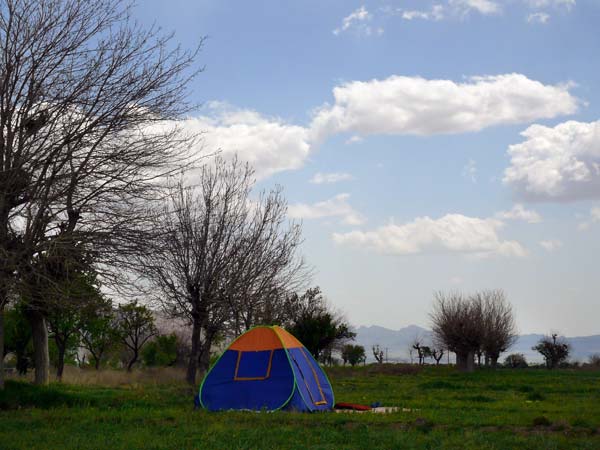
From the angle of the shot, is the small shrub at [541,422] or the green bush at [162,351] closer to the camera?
the small shrub at [541,422]

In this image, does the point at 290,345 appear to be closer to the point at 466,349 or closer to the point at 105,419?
the point at 105,419

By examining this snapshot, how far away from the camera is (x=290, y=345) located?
16.0m

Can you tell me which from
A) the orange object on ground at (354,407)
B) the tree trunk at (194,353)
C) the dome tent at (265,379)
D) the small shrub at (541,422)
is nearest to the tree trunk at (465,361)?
the tree trunk at (194,353)

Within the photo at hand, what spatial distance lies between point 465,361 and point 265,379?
34756mm

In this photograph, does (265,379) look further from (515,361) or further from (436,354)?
(515,361)

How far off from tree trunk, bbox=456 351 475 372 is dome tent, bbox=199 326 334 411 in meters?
32.1

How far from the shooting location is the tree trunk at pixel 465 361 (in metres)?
46.3

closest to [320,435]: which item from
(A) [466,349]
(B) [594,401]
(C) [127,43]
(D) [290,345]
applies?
(D) [290,345]

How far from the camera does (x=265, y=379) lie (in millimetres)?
15211

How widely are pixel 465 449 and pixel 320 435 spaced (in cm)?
233

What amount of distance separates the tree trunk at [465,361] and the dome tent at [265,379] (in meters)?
32.1

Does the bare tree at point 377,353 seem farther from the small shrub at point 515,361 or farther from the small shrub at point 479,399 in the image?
the small shrub at point 479,399

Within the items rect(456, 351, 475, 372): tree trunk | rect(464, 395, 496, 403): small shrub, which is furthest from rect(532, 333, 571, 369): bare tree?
rect(464, 395, 496, 403): small shrub

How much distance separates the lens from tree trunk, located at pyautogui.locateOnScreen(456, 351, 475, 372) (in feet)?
152
